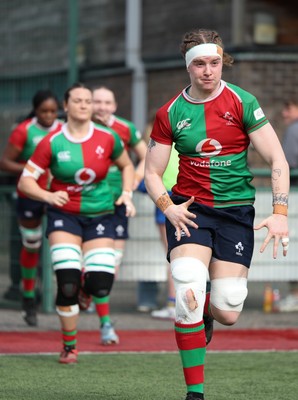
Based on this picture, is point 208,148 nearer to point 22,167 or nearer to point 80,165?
point 80,165

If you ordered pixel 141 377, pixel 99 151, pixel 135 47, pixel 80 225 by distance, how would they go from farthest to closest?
pixel 135 47, pixel 99 151, pixel 80 225, pixel 141 377

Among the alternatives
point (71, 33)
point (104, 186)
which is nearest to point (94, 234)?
point (104, 186)

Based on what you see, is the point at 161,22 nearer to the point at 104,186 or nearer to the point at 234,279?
the point at 104,186

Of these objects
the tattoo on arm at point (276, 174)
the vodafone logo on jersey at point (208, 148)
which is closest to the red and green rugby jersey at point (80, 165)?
the vodafone logo on jersey at point (208, 148)

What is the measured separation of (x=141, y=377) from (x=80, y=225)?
1.44m

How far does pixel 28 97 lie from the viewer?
18.9m

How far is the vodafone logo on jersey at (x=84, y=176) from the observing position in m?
9.64

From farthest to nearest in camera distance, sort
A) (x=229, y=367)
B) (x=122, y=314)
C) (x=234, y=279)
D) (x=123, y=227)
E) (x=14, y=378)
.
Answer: (x=122, y=314), (x=123, y=227), (x=229, y=367), (x=14, y=378), (x=234, y=279)

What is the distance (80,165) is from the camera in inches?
378

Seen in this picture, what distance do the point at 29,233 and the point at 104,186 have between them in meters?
2.42

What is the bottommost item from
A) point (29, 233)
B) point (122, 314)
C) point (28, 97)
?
point (122, 314)

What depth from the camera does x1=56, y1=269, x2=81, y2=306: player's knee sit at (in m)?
9.32

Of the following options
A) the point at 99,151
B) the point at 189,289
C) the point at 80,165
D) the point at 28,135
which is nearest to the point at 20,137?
the point at 28,135

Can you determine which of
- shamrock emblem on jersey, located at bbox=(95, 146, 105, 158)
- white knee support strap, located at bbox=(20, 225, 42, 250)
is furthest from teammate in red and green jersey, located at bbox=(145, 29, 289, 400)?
white knee support strap, located at bbox=(20, 225, 42, 250)
